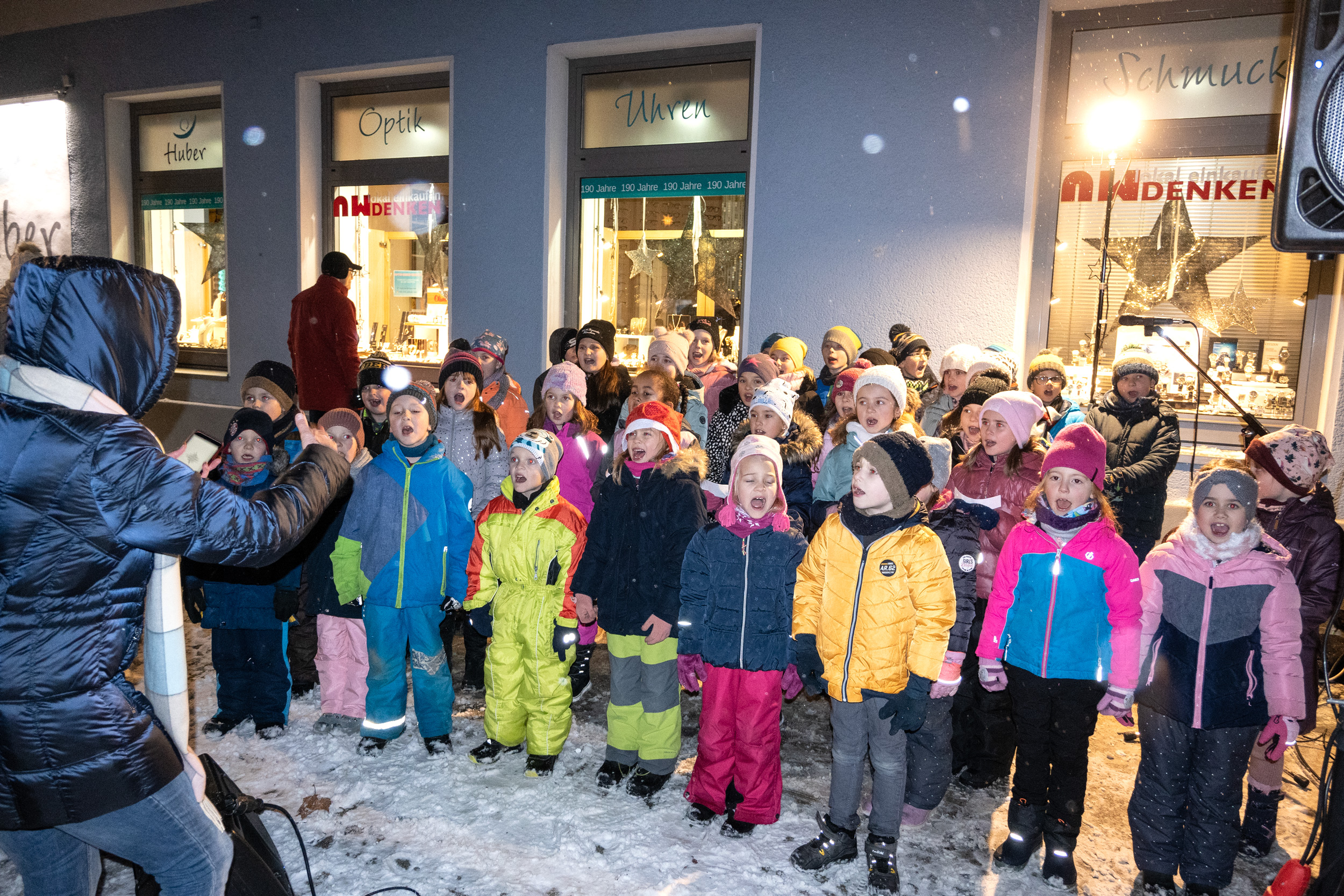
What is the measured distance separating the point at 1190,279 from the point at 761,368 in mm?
3909

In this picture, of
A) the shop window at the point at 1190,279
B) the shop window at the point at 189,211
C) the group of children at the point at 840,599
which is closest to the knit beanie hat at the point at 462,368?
the group of children at the point at 840,599

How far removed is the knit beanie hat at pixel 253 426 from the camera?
161 inches

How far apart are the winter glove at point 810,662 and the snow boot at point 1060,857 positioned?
39.3 inches

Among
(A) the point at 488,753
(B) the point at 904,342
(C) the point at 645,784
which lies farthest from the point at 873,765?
(B) the point at 904,342

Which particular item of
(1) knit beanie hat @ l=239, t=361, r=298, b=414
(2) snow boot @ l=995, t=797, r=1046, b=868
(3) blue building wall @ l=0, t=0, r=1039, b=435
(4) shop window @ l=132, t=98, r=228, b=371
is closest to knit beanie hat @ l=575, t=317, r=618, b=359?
(3) blue building wall @ l=0, t=0, r=1039, b=435

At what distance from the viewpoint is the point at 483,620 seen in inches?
155

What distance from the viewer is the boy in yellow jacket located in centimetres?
303

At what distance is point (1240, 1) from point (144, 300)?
25.0 ft

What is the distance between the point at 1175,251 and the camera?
22.0ft

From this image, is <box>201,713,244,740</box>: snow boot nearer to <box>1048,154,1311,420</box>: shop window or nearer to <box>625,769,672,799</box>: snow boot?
<box>625,769,672,799</box>: snow boot

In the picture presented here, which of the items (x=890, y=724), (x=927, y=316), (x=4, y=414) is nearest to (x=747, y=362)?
(x=927, y=316)

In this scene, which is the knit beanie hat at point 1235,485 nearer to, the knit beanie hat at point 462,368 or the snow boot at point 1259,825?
the snow boot at point 1259,825

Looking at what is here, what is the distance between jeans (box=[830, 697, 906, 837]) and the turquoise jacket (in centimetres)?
183

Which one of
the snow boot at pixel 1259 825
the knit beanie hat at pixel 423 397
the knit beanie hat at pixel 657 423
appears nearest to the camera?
the snow boot at pixel 1259 825
